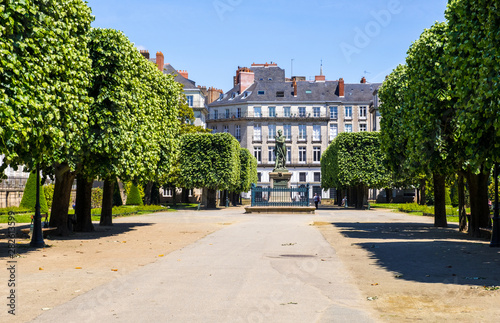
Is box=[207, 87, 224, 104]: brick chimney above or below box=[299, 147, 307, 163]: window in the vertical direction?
above

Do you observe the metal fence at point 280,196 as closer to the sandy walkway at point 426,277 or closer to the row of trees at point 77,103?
the row of trees at point 77,103

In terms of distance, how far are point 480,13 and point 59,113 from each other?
11.0 meters

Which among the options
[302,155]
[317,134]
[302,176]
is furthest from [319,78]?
[302,176]

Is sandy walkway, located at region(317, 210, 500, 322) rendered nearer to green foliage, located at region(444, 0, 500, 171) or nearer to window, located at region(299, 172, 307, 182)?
green foliage, located at region(444, 0, 500, 171)

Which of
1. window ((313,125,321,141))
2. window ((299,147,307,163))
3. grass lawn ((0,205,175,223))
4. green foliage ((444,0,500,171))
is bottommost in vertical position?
grass lawn ((0,205,175,223))

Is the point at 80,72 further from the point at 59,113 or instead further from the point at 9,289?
the point at 9,289

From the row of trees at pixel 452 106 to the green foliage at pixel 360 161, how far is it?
90.6ft

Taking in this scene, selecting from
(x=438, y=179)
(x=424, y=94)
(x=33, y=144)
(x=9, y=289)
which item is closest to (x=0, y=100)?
(x=33, y=144)

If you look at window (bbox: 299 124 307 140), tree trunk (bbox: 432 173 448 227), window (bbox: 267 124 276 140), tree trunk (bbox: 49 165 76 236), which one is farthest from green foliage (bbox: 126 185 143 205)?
window (bbox: 299 124 307 140)

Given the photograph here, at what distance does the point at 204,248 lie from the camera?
53.7ft

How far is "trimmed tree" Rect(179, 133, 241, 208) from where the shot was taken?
5556 cm

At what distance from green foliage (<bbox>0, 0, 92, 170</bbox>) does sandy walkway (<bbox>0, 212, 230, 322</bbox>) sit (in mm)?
2580

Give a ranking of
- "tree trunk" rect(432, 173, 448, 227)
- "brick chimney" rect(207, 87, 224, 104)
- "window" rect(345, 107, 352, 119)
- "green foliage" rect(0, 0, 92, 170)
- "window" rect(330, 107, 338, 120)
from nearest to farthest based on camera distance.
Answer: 1. "green foliage" rect(0, 0, 92, 170)
2. "tree trunk" rect(432, 173, 448, 227)
3. "window" rect(330, 107, 338, 120)
4. "window" rect(345, 107, 352, 119)
5. "brick chimney" rect(207, 87, 224, 104)

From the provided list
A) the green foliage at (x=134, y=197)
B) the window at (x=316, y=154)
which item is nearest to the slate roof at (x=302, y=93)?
the window at (x=316, y=154)
